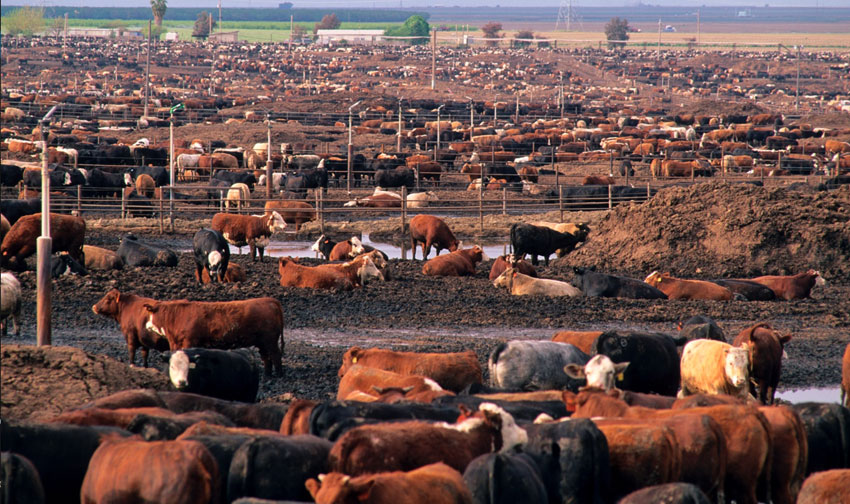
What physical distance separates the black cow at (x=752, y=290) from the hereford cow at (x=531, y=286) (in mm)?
2452

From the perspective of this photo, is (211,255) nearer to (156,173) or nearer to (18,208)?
(18,208)

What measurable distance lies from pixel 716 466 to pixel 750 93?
88.9 meters

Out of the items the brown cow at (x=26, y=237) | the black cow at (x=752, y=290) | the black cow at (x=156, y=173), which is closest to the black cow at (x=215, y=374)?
the brown cow at (x=26, y=237)

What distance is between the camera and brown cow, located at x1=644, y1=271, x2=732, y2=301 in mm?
15008

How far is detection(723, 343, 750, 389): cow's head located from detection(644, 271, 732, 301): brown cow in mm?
6081

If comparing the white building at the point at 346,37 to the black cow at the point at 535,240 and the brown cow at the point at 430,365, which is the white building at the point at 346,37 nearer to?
the black cow at the point at 535,240

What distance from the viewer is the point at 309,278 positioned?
15.1 metres

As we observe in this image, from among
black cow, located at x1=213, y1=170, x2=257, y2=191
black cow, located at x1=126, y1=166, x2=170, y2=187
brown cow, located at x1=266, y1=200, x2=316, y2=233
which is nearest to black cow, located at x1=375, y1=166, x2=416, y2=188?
black cow, located at x1=213, y1=170, x2=257, y2=191

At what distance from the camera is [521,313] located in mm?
13984

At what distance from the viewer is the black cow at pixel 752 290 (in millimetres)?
15367

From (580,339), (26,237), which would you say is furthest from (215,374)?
(26,237)

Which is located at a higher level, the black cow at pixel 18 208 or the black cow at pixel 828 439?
the black cow at pixel 18 208

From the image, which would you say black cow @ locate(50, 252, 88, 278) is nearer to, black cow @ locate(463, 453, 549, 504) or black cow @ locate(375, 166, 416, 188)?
black cow @ locate(463, 453, 549, 504)

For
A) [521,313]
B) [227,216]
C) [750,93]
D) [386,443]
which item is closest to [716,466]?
[386,443]
